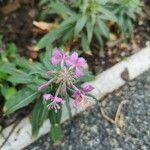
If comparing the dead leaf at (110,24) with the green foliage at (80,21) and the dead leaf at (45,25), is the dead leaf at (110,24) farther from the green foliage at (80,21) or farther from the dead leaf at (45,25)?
the dead leaf at (45,25)

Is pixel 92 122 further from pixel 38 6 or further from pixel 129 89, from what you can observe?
pixel 38 6

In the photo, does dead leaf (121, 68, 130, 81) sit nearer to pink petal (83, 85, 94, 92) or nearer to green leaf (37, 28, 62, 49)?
green leaf (37, 28, 62, 49)

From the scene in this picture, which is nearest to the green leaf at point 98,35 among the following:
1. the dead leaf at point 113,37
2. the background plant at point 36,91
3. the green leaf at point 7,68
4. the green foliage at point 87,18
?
the green foliage at point 87,18

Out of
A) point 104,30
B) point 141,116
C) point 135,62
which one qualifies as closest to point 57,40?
point 104,30

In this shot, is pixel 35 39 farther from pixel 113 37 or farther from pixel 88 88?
pixel 88 88

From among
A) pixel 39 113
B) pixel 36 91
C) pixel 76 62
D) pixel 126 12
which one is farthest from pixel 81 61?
pixel 126 12
